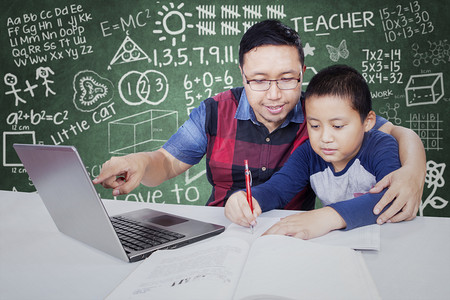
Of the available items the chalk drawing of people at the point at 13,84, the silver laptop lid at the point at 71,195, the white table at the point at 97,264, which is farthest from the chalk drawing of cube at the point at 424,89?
the chalk drawing of people at the point at 13,84

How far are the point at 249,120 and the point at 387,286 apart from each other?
37.2 inches

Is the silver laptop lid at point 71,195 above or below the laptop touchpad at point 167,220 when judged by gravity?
above

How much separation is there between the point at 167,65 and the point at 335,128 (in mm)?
1709

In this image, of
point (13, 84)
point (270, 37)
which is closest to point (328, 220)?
point (270, 37)

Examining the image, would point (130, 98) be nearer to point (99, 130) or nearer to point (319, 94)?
point (99, 130)

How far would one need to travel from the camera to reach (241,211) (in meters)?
0.84

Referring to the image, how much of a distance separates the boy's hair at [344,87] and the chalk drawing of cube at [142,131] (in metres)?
1.55

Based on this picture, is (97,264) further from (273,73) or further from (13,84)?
(13,84)

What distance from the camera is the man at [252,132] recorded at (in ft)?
3.65

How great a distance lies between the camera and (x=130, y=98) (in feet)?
8.61

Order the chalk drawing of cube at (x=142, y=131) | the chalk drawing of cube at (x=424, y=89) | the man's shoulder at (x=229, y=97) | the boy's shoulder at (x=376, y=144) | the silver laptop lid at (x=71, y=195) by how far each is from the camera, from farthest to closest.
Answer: the chalk drawing of cube at (x=142, y=131) < the chalk drawing of cube at (x=424, y=89) < the man's shoulder at (x=229, y=97) < the boy's shoulder at (x=376, y=144) < the silver laptop lid at (x=71, y=195)

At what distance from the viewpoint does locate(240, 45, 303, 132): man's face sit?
121 cm

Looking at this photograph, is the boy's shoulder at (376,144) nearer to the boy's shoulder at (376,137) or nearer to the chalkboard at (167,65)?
the boy's shoulder at (376,137)

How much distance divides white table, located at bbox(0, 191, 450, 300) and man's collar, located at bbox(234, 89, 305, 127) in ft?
1.89
